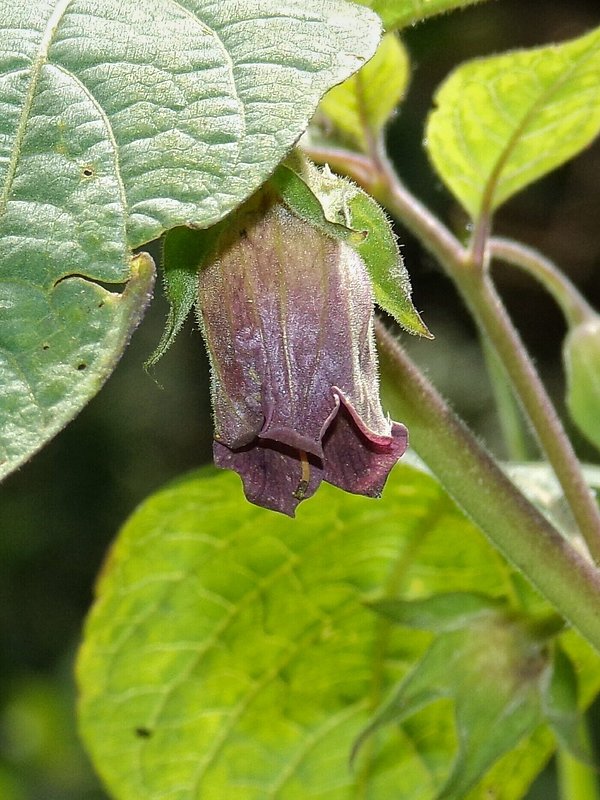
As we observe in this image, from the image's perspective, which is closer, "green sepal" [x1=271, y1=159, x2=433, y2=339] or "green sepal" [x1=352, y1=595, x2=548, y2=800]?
"green sepal" [x1=271, y1=159, x2=433, y2=339]

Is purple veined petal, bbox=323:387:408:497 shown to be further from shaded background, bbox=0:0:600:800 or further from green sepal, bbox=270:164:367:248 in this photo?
shaded background, bbox=0:0:600:800

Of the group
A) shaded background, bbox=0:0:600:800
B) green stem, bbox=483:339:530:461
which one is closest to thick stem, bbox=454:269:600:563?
green stem, bbox=483:339:530:461

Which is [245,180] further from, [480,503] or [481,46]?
[481,46]

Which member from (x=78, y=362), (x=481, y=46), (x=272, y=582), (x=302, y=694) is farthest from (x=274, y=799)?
(x=481, y=46)

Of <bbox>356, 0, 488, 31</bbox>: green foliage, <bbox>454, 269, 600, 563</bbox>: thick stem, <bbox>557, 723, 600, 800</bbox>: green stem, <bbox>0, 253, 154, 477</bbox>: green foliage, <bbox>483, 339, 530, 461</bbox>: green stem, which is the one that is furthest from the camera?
<bbox>483, 339, 530, 461</bbox>: green stem

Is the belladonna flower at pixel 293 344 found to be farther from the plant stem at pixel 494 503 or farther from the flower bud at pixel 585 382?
the flower bud at pixel 585 382

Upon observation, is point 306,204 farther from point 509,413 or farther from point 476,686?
point 509,413

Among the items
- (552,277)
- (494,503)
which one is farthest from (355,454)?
(552,277)
